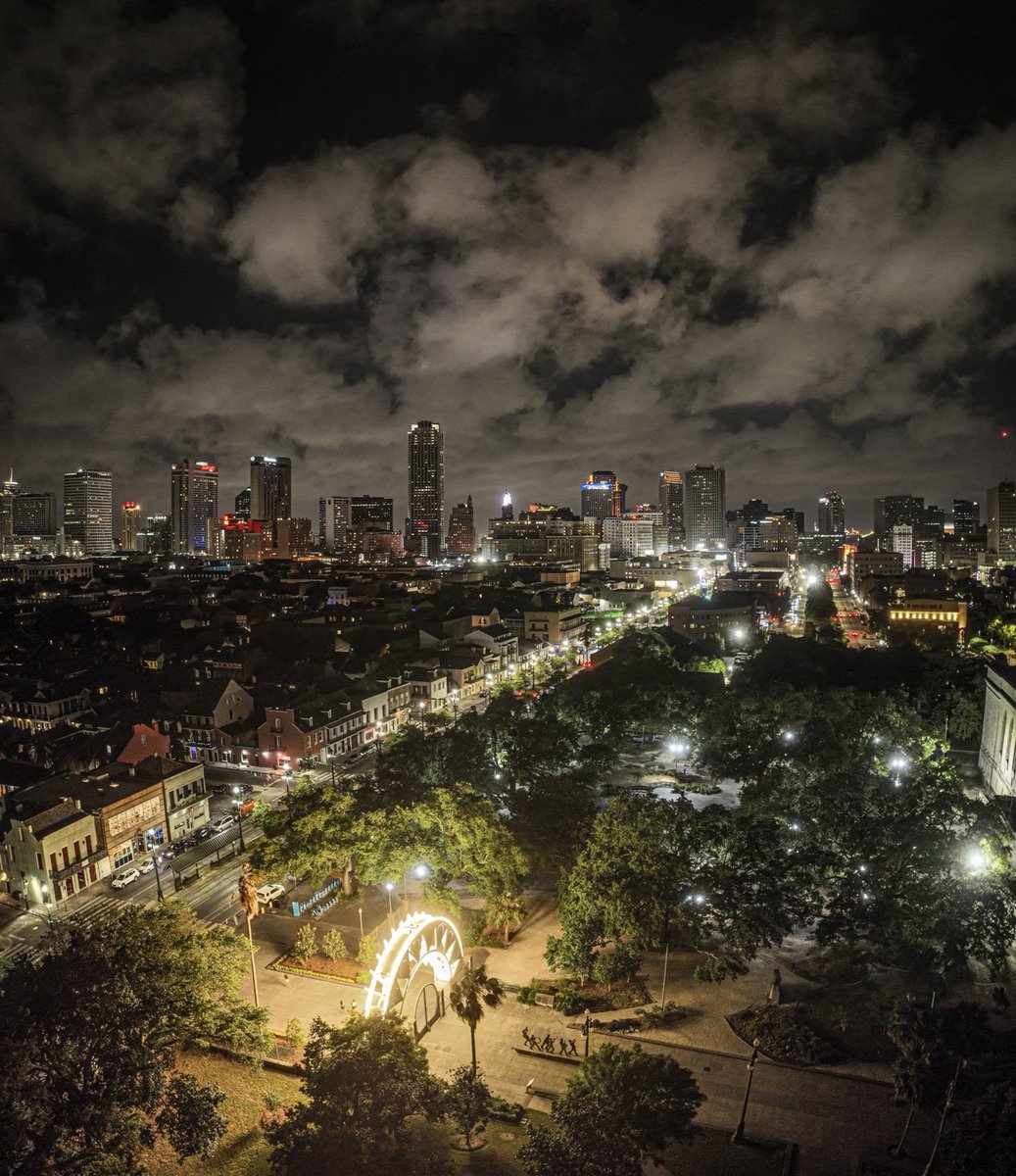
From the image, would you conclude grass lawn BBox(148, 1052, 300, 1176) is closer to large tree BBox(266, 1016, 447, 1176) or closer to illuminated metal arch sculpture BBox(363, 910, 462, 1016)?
large tree BBox(266, 1016, 447, 1176)

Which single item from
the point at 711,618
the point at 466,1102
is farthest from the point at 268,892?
the point at 711,618

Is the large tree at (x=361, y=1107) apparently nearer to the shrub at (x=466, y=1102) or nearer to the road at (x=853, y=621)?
the shrub at (x=466, y=1102)

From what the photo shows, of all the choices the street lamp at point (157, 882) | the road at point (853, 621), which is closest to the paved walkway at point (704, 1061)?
the street lamp at point (157, 882)

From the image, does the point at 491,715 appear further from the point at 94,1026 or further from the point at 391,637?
the point at 391,637

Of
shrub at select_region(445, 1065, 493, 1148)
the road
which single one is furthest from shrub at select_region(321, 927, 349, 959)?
the road

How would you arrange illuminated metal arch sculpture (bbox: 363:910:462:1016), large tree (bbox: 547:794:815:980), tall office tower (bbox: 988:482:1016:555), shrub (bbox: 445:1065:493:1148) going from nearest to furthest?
shrub (bbox: 445:1065:493:1148)
illuminated metal arch sculpture (bbox: 363:910:462:1016)
large tree (bbox: 547:794:815:980)
tall office tower (bbox: 988:482:1016:555)

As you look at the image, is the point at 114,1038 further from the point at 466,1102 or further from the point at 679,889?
the point at 679,889
